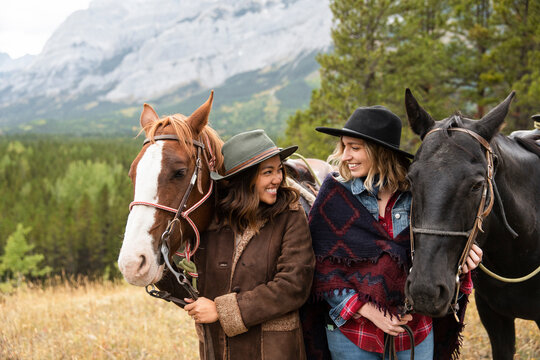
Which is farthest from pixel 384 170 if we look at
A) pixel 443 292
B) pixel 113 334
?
pixel 113 334

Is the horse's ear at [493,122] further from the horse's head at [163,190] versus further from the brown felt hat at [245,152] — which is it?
the horse's head at [163,190]

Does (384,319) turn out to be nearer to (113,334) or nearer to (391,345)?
(391,345)

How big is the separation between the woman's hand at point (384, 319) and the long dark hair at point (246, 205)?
26.9 inches

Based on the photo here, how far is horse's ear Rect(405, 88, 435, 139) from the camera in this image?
2189mm

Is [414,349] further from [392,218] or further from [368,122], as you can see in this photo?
[368,122]

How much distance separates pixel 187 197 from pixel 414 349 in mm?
1439

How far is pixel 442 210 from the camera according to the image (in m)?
1.86

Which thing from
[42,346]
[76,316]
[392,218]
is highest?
[392,218]

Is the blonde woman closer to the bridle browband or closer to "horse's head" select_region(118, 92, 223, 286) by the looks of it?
the bridle browband

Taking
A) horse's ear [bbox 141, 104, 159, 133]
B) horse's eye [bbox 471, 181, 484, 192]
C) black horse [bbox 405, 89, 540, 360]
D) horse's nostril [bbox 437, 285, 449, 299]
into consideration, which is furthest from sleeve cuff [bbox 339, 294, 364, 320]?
horse's ear [bbox 141, 104, 159, 133]

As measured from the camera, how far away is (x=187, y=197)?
2.11 metres

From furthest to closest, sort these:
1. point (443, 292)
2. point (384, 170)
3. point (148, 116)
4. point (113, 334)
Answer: point (113, 334), point (148, 116), point (384, 170), point (443, 292)

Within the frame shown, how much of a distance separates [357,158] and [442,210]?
0.57 metres

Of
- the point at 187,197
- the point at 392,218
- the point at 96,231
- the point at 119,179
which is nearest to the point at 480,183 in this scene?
the point at 392,218
